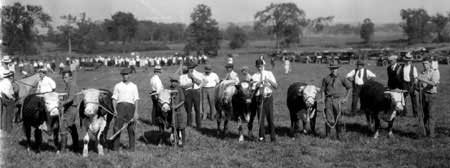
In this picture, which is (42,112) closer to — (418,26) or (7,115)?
(7,115)

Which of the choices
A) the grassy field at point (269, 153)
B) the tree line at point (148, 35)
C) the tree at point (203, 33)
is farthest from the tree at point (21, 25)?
the grassy field at point (269, 153)

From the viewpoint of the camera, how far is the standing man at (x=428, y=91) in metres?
12.2

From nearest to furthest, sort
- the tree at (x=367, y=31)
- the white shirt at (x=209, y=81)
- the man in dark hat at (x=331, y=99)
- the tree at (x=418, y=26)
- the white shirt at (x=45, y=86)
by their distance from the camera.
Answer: the white shirt at (x=45, y=86) → the man in dark hat at (x=331, y=99) → the white shirt at (x=209, y=81) → the tree at (x=418, y=26) → the tree at (x=367, y=31)

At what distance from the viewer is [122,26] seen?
366ft

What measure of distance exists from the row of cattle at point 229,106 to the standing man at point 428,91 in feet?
2.24

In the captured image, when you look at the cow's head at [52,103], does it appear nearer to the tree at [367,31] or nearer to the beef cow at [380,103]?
the beef cow at [380,103]

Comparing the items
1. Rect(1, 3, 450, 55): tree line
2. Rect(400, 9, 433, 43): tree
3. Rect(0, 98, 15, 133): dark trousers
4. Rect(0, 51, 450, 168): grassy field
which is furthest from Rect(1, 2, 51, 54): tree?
Rect(400, 9, 433, 43): tree

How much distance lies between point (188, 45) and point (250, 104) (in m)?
65.4

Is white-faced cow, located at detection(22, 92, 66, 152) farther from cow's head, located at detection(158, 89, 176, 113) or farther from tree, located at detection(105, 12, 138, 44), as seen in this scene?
tree, located at detection(105, 12, 138, 44)

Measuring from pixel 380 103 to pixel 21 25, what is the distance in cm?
7456

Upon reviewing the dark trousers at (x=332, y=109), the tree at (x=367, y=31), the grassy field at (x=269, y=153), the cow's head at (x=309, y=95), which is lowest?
the grassy field at (x=269, y=153)

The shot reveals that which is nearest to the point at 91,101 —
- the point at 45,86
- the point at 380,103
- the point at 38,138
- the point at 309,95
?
the point at 38,138

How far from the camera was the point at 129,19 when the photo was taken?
367 feet

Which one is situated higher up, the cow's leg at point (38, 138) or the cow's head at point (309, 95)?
the cow's head at point (309, 95)
